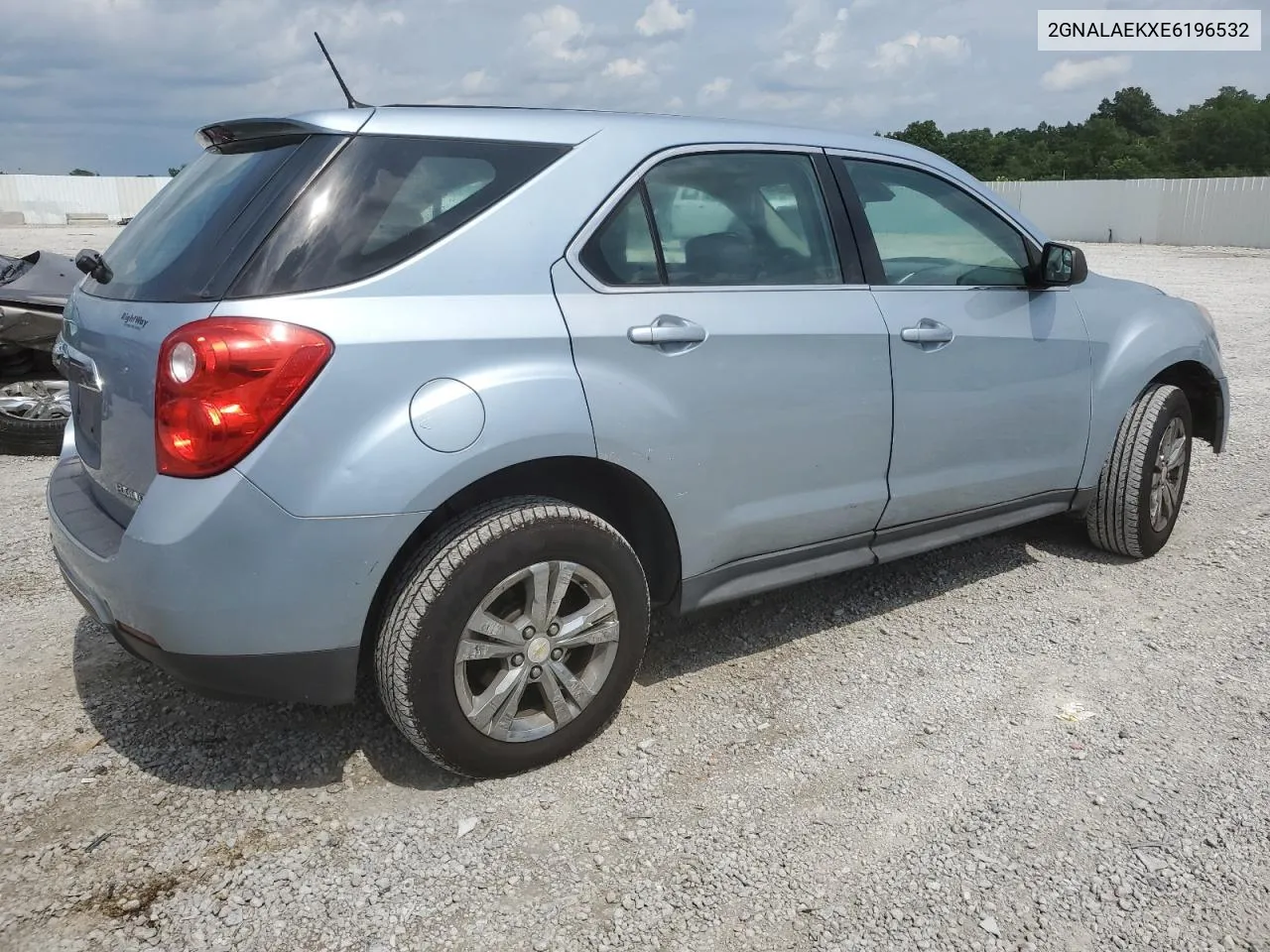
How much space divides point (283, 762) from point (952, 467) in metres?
2.43

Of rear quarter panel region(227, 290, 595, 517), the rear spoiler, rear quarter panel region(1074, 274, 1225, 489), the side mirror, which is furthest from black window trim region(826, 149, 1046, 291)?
the rear spoiler

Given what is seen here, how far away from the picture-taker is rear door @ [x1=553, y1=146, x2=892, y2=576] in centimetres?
283

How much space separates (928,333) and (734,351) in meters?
0.86

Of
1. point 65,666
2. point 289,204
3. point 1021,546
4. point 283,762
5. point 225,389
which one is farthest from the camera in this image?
point 1021,546

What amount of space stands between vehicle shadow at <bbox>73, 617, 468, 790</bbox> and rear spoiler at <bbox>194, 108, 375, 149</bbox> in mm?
1563

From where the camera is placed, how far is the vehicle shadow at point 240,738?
291 centimetres

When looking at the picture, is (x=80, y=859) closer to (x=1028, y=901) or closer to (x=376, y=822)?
(x=376, y=822)

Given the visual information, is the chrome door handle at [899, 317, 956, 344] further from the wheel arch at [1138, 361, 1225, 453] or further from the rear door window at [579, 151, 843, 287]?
the wheel arch at [1138, 361, 1225, 453]

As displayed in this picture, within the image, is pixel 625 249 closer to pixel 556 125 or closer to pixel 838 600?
pixel 556 125

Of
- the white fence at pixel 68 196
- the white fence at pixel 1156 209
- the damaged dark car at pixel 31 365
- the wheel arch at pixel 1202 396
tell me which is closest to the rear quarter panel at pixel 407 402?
the wheel arch at pixel 1202 396

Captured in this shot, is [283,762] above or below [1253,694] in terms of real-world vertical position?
above

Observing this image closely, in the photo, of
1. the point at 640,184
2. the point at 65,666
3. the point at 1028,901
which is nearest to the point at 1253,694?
the point at 1028,901

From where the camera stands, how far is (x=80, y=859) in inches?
99.8

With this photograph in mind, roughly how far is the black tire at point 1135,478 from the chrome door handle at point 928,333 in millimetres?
1283
